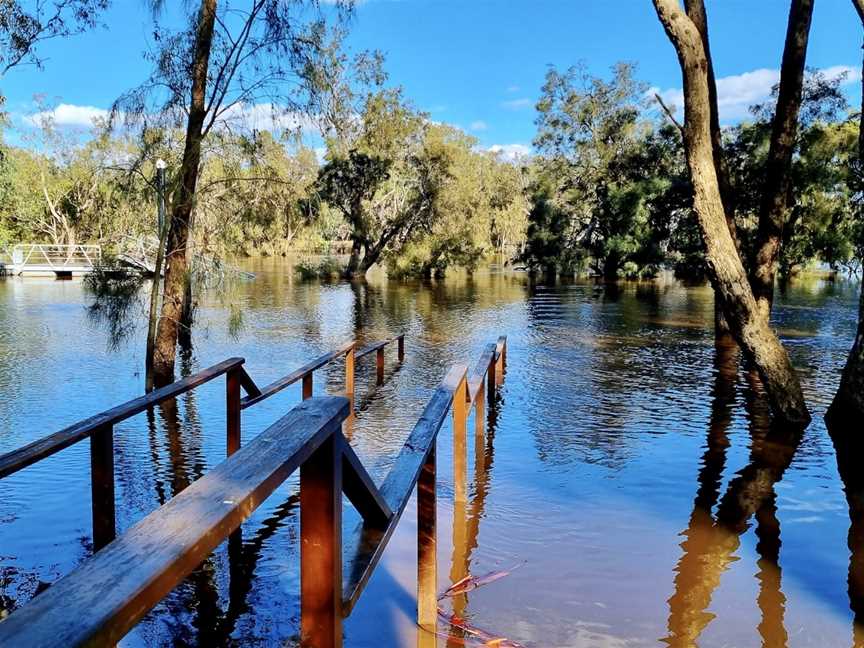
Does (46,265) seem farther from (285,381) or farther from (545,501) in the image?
(545,501)

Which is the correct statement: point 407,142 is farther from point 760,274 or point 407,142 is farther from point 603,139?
point 760,274

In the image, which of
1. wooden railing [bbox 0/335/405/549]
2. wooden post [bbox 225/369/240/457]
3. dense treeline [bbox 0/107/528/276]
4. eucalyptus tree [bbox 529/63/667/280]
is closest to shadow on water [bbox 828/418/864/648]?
wooden railing [bbox 0/335/405/549]

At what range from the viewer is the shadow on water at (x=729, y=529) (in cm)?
360

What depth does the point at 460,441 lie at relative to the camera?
4.76m

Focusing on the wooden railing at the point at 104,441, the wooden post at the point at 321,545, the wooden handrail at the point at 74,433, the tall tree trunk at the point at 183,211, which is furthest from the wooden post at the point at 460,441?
the tall tree trunk at the point at 183,211

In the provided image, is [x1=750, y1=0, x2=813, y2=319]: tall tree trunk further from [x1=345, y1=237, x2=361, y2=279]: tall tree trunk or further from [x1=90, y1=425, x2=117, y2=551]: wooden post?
[x1=345, y1=237, x2=361, y2=279]: tall tree trunk

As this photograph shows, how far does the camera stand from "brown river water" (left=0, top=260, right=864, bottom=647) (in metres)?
3.58

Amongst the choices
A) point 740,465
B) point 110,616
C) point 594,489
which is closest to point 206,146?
point 594,489

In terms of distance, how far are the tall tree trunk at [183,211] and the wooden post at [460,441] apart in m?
5.32

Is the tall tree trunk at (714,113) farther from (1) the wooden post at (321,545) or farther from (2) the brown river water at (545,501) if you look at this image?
(1) the wooden post at (321,545)

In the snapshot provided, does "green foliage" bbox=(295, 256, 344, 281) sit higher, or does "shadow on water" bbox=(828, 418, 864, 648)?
"green foliage" bbox=(295, 256, 344, 281)

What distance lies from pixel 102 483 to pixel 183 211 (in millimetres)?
5950

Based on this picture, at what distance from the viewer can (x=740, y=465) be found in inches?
242

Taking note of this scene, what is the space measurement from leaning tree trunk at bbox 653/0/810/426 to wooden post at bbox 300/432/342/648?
21.6 ft
